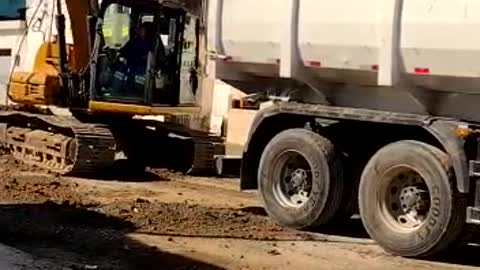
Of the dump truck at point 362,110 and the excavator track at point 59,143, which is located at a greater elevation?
the dump truck at point 362,110

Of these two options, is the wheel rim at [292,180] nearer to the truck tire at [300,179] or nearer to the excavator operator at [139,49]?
the truck tire at [300,179]

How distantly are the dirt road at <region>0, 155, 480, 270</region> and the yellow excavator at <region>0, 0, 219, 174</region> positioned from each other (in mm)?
1917

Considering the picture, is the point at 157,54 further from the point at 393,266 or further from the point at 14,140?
the point at 393,266

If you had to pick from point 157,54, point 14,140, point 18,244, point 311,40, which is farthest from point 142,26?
point 18,244

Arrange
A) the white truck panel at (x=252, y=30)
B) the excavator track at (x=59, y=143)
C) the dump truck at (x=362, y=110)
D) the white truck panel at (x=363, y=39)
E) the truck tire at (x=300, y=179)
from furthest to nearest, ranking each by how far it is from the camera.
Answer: the excavator track at (x=59, y=143)
the white truck panel at (x=252, y=30)
the truck tire at (x=300, y=179)
the dump truck at (x=362, y=110)
the white truck panel at (x=363, y=39)

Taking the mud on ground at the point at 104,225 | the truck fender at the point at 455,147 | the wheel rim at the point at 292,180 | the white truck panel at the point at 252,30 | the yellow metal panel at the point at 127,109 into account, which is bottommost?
the mud on ground at the point at 104,225

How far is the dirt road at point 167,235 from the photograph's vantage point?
931 centimetres

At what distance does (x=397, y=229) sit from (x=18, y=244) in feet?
11.4

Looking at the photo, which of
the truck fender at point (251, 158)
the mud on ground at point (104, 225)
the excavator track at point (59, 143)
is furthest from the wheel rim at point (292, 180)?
the excavator track at point (59, 143)

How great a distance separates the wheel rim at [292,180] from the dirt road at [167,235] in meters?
0.34

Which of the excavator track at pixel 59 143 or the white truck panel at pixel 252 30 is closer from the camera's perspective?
the white truck panel at pixel 252 30

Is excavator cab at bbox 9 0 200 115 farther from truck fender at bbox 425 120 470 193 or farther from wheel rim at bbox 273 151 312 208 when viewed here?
truck fender at bbox 425 120 470 193


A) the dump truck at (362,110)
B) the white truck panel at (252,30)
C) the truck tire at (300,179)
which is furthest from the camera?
the white truck panel at (252,30)

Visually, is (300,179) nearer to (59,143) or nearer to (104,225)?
(104,225)
